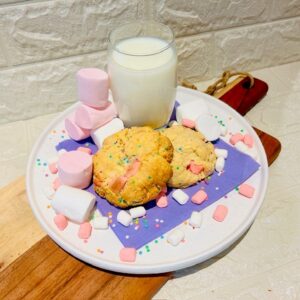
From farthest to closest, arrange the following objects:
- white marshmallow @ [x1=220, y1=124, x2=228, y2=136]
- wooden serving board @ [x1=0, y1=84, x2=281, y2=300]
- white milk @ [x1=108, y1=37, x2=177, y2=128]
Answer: white marshmallow @ [x1=220, y1=124, x2=228, y2=136] < white milk @ [x1=108, y1=37, x2=177, y2=128] < wooden serving board @ [x1=0, y1=84, x2=281, y2=300]

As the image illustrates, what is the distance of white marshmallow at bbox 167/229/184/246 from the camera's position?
2.10ft

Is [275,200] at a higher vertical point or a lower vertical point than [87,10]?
lower

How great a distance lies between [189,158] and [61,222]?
26cm

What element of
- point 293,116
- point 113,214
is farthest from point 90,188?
point 293,116

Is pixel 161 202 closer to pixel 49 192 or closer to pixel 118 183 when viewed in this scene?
pixel 118 183

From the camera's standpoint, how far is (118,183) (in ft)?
2.16

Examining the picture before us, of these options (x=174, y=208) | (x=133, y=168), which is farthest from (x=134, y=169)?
(x=174, y=208)

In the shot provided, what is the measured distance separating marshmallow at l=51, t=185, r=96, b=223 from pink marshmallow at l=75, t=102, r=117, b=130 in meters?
0.15

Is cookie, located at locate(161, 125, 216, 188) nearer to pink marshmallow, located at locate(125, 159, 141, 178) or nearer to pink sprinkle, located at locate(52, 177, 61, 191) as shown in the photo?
pink marshmallow, located at locate(125, 159, 141, 178)

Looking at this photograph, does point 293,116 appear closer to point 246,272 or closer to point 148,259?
point 246,272

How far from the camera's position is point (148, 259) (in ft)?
2.05

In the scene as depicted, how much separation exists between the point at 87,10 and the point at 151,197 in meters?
0.47

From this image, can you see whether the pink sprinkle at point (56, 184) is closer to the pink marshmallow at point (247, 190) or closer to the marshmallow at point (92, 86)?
the marshmallow at point (92, 86)

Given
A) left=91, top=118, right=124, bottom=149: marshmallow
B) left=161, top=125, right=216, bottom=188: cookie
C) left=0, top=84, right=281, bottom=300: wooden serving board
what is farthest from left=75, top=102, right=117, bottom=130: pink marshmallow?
left=0, top=84, right=281, bottom=300: wooden serving board
